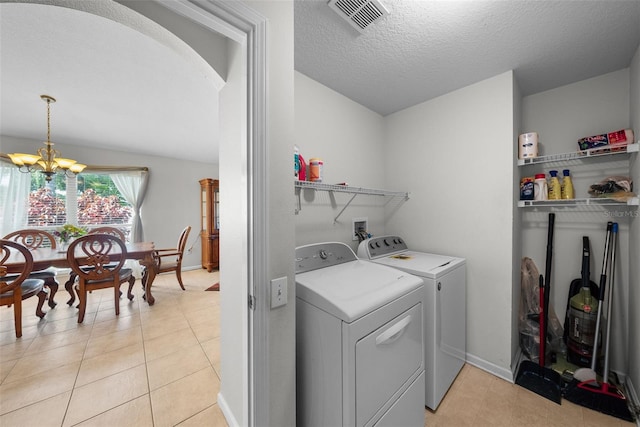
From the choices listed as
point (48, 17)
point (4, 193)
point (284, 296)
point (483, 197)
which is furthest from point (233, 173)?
point (4, 193)

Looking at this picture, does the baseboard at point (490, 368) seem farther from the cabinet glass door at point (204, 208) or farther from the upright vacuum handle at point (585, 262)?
the cabinet glass door at point (204, 208)

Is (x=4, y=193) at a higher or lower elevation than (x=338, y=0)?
lower

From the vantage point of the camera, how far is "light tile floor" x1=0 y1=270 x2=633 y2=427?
4.63 ft

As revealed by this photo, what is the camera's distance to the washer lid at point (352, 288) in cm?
100

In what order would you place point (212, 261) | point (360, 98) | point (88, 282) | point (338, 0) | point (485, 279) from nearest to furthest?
point (338, 0), point (485, 279), point (360, 98), point (88, 282), point (212, 261)

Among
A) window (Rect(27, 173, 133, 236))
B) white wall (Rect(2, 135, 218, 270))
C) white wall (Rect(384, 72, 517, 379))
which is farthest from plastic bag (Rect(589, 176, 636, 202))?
window (Rect(27, 173, 133, 236))

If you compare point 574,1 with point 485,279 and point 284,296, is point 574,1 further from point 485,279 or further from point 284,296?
point 284,296

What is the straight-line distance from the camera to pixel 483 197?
1871mm

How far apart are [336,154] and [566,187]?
1.75 m

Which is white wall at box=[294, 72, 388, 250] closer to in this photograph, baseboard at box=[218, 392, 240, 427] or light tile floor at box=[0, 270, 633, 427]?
baseboard at box=[218, 392, 240, 427]

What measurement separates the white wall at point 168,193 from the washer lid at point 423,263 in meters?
3.83

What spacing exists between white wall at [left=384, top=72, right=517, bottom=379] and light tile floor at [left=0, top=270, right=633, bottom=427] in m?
0.36

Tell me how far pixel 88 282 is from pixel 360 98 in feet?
11.5

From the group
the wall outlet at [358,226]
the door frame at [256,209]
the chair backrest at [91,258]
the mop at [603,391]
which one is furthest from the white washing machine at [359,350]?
the chair backrest at [91,258]
